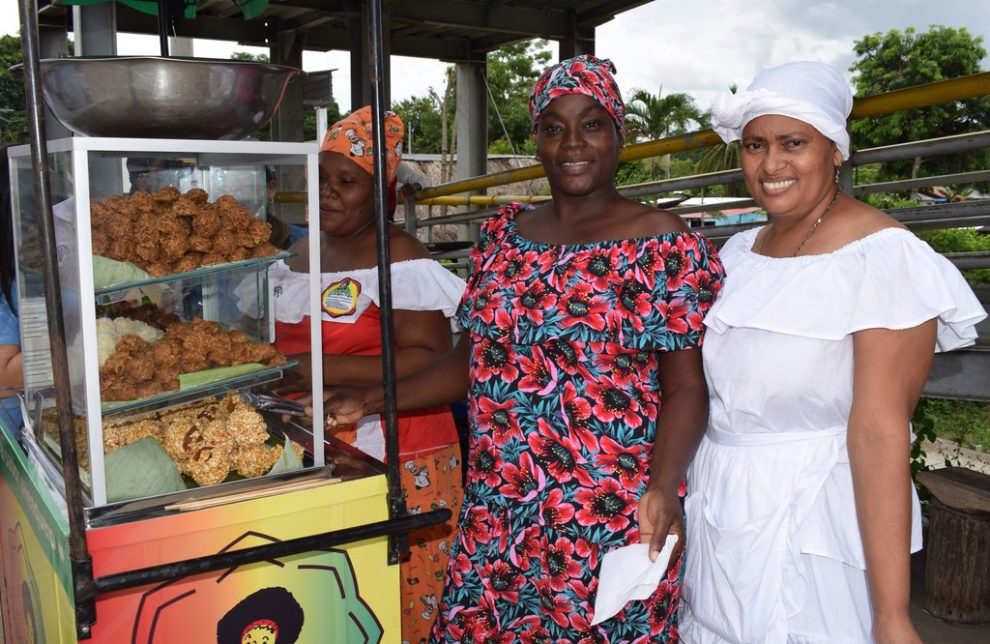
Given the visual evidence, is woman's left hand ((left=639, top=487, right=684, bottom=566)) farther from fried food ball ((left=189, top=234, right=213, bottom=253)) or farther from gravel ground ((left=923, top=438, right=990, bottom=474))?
gravel ground ((left=923, top=438, right=990, bottom=474))

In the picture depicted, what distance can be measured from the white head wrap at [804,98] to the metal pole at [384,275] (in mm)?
715

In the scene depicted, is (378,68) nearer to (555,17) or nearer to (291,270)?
(291,270)

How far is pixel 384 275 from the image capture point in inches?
64.1

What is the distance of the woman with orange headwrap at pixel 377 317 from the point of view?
248 centimetres

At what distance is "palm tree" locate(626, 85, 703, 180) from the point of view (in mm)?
32781

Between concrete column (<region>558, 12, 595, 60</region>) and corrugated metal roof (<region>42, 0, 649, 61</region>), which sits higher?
corrugated metal roof (<region>42, 0, 649, 61</region>)

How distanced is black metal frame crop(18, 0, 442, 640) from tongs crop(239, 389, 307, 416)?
300 mm

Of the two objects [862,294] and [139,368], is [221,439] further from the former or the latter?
[862,294]

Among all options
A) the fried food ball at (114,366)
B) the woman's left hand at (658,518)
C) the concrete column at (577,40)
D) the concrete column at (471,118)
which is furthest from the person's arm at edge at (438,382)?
the concrete column at (471,118)

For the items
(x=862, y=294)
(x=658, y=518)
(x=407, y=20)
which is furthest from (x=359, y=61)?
(x=862, y=294)

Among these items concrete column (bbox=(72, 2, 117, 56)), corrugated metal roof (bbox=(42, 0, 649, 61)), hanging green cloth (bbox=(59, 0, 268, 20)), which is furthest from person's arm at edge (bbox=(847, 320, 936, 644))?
corrugated metal roof (bbox=(42, 0, 649, 61))

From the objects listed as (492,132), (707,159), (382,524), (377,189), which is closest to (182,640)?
(382,524)

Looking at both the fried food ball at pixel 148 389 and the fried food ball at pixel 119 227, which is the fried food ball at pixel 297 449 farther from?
the fried food ball at pixel 119 227

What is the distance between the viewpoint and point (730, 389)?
172 centimetres
